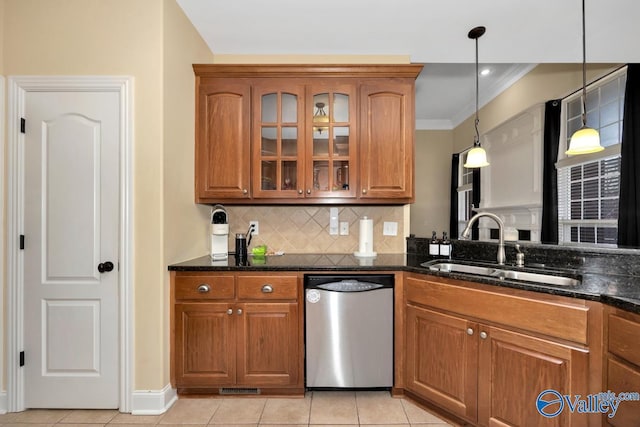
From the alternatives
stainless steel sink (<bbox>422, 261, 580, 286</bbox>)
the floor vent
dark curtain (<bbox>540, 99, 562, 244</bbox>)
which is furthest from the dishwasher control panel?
dark curtain (<bbox>540, 99, 562, 244</bbox>)

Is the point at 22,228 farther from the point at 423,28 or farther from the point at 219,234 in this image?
the point at 423,28

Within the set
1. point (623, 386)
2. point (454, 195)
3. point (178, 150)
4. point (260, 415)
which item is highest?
point (178, 150)

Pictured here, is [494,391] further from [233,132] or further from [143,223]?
[233,132]

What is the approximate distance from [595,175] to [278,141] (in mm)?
2900

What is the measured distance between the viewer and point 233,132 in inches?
90.2

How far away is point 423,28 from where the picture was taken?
2.16m

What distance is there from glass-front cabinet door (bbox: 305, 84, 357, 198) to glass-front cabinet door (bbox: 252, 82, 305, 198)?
82 millimetres

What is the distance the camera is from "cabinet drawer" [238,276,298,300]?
1.92 meters

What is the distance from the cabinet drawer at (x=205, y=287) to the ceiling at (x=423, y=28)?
6.16 feet

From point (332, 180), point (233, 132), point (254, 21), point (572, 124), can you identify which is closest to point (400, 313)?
point (332, 180)

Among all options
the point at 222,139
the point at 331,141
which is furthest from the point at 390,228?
the point at 222,139

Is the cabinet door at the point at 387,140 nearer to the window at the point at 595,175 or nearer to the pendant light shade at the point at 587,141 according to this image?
the pendant light shade at the point at 587,141

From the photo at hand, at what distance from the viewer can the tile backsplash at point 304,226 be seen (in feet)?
8.56

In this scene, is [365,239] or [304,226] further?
[304,226]
